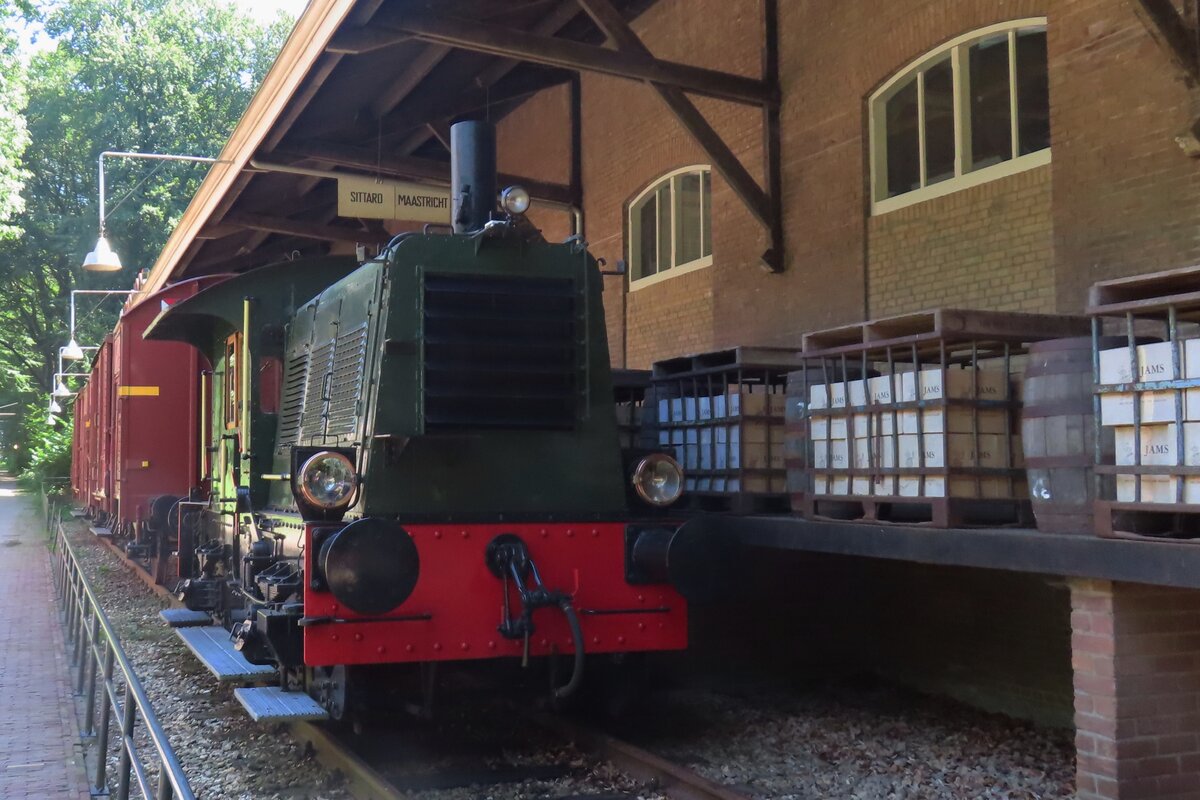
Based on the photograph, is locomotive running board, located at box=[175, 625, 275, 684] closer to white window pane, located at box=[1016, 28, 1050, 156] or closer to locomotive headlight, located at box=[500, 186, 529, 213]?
locomotive headlight, located at box=[500, 186, 529, 213]

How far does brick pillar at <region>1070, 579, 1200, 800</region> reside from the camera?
4395mm

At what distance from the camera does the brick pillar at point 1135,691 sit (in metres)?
4.39

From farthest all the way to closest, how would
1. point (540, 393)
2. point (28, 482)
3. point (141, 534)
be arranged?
point (28, 482) → point (141, 534) → point (540, 393)

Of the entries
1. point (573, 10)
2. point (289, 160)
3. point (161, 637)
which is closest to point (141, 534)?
point (161, 637)

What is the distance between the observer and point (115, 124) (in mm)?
37281

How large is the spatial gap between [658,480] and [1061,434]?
2215 mm

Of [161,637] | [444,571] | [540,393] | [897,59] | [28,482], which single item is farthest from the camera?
[28,482]

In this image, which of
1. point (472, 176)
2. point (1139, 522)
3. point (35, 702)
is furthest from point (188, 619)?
point (1139, 522)

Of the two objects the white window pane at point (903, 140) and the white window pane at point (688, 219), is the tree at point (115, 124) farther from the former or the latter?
the white window pane at point (903, 140)

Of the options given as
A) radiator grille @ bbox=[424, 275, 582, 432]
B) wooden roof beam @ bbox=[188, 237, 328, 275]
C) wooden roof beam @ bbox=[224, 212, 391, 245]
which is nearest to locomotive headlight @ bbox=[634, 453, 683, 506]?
radiator grille @ bbox=[424, 275, 582, 432]

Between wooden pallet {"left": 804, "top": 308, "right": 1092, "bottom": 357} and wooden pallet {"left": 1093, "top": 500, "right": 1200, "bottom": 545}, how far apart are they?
1.03 m

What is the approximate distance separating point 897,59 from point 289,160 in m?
6.03

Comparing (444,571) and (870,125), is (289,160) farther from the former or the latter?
(444,571)

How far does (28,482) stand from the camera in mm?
45125
